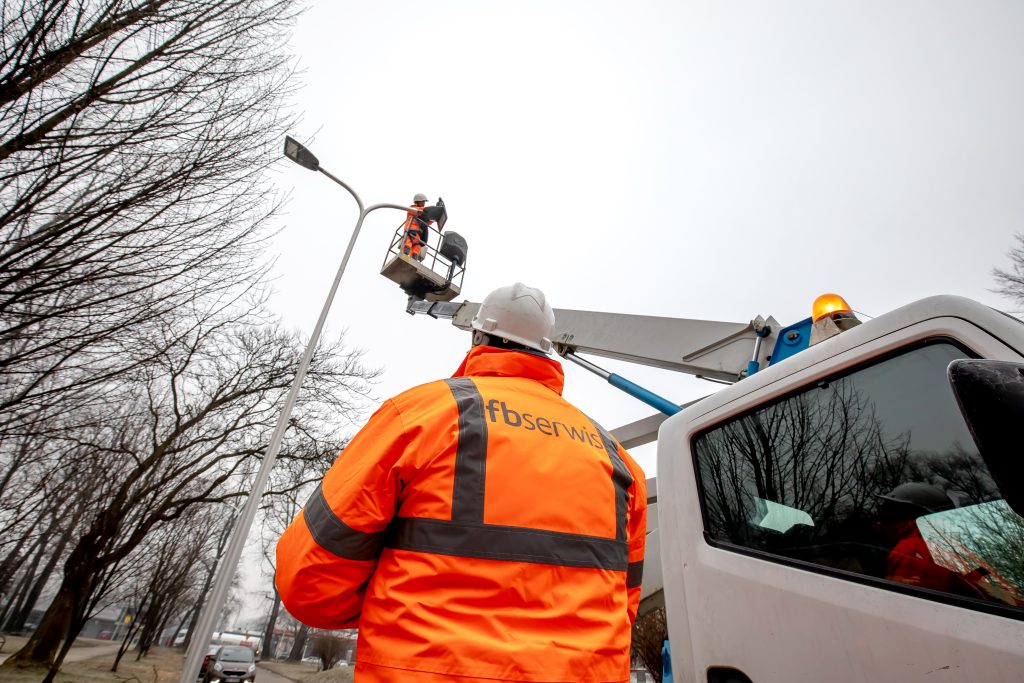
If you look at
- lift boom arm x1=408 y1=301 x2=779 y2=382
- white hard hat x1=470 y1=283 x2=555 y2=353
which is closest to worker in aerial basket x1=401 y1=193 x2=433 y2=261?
lift boom arm x1=408 y1=301 x2=779 y2=382

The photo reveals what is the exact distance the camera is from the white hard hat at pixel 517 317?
94.7 inches

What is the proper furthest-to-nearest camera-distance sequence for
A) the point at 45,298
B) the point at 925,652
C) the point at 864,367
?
the point at 45,298, the point at 864,367, the point at 925,652

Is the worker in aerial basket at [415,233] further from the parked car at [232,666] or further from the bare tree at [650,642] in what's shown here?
the parked car at [232,666]

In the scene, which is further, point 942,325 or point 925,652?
point 942,325

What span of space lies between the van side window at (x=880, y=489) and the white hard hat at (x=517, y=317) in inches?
40.6

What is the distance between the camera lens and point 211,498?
599 inches

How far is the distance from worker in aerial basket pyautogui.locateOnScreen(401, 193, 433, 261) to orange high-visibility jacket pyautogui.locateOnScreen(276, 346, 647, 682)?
6.91m

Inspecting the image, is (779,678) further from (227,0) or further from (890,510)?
(227,0)

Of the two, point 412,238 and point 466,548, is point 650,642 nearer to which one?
point 412,238

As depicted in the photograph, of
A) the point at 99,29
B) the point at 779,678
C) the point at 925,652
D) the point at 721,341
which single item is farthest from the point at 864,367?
the point at 99,29

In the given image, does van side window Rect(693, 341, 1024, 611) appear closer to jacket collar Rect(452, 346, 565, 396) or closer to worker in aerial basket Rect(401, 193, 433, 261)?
jacket collar Rect(452, 346, 565, 396)

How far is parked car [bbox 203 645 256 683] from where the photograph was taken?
62.4 ft

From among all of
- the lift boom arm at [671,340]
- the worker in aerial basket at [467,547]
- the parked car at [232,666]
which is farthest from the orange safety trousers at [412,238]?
the parked car at [232,666]

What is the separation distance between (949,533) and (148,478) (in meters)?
15.4
